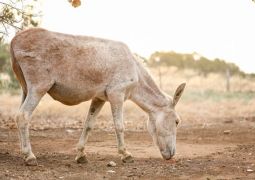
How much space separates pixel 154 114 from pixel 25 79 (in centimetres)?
255

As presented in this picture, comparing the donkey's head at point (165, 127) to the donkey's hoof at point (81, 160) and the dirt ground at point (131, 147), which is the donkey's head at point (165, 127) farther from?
the donkey's hoof at point (81, 160)

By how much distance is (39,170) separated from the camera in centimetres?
791

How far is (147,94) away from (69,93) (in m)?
1.66

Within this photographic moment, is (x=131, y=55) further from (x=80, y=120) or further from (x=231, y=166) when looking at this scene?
(x=80, y=120)

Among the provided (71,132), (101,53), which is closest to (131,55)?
(101,53)

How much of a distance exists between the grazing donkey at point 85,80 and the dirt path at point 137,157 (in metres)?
0.45

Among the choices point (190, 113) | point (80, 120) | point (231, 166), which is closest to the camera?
point (231, 166)

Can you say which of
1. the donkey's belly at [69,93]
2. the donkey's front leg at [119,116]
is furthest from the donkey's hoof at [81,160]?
the donkey's belly at [69,93]

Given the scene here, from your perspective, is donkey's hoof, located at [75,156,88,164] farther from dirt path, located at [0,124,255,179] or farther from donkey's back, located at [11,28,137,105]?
donkey's back, located at [11,28,137,105]

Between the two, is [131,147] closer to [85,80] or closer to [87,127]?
[87,127]

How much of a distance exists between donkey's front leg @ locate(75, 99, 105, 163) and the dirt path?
171 mm

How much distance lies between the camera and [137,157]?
990cm

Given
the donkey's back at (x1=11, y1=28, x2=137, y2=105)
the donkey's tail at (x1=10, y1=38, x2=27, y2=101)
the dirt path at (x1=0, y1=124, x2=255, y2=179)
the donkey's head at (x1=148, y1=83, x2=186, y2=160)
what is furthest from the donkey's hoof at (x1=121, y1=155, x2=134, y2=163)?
the donkey's tail at (x1=10, y1=38, x2=27, y2=101)

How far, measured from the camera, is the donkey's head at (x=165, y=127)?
920cm
